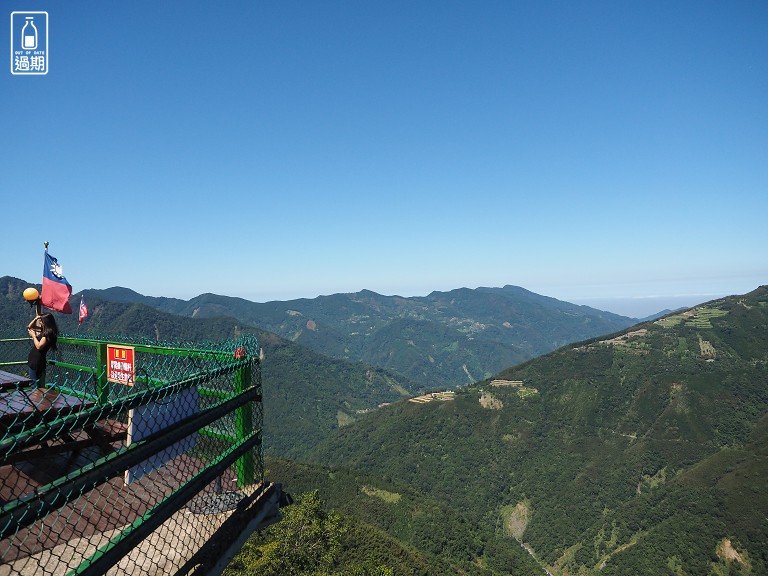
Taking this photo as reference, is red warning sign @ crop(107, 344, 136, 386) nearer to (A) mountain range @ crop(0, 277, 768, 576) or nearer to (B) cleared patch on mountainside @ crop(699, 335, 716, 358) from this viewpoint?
(A) mountain range @ crop(0, 277, 768, 576)

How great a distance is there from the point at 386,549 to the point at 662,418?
414ft

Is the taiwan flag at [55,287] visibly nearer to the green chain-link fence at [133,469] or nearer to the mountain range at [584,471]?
the green chain-link fence at [133,469]

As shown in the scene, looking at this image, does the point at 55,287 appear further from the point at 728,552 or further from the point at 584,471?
the point at 584,471

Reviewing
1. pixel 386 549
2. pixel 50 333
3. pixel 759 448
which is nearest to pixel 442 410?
pixel 759 448

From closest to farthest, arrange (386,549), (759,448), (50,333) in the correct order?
(50,333)
(386,549)
(759,448)

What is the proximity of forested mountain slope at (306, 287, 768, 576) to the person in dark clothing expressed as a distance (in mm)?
120750

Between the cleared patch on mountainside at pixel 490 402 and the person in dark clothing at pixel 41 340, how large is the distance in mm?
196788

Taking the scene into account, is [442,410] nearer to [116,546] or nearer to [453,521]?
[453,521]

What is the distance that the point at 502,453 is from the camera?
169 meters

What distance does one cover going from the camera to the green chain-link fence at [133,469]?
8.40 feet

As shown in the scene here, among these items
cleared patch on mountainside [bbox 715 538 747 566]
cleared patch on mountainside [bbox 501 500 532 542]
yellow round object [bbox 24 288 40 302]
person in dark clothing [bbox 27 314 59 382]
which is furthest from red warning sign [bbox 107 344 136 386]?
cleared patch on mountainside [bbox 501 500 532 542]

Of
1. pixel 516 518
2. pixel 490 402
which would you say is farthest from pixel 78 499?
pixel 490 402

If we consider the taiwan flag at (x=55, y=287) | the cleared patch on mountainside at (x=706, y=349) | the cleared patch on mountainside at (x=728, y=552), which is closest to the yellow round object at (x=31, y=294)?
the taiwan flag at (x=55, y=287)

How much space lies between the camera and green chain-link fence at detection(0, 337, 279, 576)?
2.56 m
